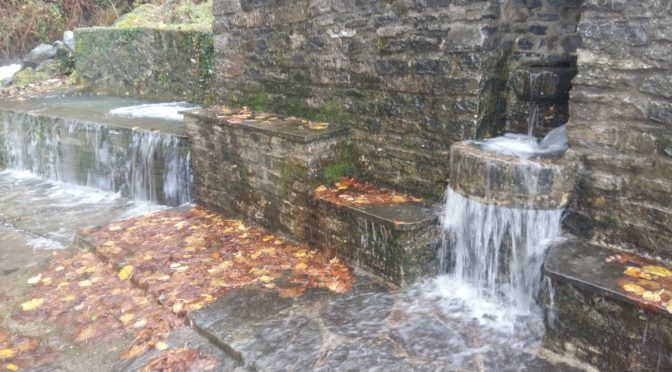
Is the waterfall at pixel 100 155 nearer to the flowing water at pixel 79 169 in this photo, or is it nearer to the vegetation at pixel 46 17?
the flowing water at pixel 79 169

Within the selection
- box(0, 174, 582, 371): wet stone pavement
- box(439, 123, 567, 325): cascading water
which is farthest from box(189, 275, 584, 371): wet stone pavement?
box(439, 123, 567, 325): cascading water

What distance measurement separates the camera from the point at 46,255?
17.2 ft

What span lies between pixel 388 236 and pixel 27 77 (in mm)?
12238

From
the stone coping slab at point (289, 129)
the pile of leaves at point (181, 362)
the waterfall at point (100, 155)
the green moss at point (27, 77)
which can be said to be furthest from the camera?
the green moss at point (27, 77)

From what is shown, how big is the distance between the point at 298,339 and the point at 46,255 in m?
3.19

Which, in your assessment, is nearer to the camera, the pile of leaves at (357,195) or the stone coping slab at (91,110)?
the pile of leaves at (357,195)

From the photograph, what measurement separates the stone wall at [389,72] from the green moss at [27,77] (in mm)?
9127

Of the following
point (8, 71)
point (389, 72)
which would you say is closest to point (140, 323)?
point (389, 72)

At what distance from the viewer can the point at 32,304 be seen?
13.8 feet

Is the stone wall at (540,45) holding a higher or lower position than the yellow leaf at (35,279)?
higher

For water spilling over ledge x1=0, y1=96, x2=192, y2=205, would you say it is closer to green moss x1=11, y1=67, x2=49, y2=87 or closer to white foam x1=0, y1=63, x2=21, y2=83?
green moss x1=11, y1=67, x2=49, y2=87

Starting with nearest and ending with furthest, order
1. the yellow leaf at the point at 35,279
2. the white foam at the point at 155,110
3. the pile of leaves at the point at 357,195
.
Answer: the pile of leaves at the point at 357,195
the yellow leaf at the point at 35,279
the white foam at the point at 155,110

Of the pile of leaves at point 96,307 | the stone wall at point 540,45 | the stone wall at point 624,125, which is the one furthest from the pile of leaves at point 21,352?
the stone wall at point 540,45

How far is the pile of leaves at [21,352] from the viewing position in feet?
11.3
